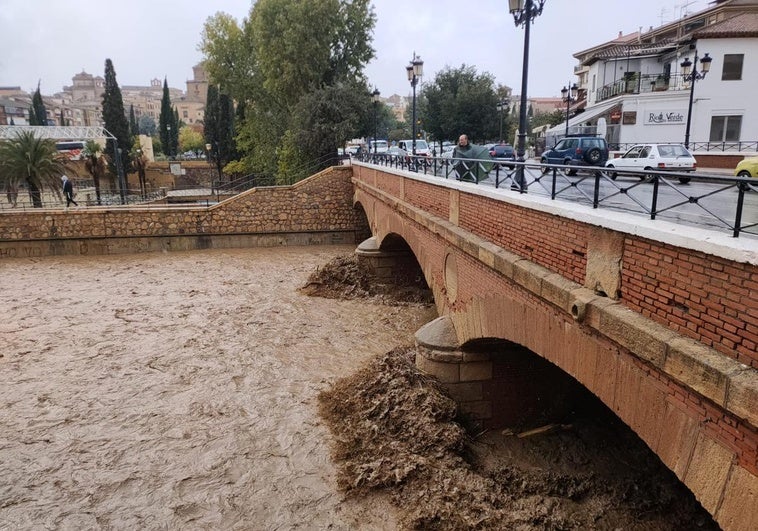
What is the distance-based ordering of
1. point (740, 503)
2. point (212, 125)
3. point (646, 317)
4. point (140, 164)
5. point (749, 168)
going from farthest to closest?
point (212, 125) < point (140, 164) < point (749, 168) < point (646, 317) < point (740, 503)

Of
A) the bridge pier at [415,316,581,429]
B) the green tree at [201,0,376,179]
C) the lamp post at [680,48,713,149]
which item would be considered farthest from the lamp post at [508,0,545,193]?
the green tree at [201,0,376,179]

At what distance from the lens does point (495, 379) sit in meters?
8.12

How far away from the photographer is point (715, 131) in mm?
24750

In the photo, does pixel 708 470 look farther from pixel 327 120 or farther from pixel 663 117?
pixel 663 117

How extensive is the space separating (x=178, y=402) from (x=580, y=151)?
42.3ft

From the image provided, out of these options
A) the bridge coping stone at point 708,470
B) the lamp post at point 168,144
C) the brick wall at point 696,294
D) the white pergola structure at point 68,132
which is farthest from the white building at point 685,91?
the lamp post at point 168,144

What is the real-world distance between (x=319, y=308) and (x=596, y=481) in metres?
9.52

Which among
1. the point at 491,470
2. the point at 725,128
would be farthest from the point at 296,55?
the point at 491,470

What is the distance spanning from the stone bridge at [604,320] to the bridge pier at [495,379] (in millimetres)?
22

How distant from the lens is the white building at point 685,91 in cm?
2341

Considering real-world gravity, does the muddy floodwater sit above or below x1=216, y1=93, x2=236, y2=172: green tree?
below

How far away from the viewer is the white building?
23406 millimetres

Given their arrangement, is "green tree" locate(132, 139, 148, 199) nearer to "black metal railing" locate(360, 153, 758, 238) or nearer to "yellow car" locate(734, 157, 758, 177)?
"yellow car" locate(734, 157, 758, 177)

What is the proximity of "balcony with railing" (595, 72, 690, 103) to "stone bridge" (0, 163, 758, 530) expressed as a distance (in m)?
22.1
